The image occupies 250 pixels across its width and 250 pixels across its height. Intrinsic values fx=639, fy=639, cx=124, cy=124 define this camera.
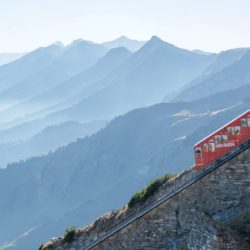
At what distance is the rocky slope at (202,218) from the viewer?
3859cm

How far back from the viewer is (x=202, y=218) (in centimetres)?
4056

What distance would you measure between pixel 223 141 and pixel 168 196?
5692 millimetres

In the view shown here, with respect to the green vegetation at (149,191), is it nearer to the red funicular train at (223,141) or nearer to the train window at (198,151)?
the red funicular train at (223,141)

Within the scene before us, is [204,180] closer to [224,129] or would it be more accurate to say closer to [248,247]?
[224,129]

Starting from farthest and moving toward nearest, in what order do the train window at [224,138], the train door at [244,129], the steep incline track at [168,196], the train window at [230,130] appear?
the train window at [224,138] < the train window at [230,130] < the train door at [244,129] < the steep incline track at [168,196]

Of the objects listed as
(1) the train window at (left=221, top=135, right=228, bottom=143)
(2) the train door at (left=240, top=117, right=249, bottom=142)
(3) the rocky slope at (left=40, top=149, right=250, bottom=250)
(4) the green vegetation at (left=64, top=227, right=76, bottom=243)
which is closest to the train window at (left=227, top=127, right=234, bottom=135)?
(1) the train window at (left=221, top=135, right=228, bottom=143)

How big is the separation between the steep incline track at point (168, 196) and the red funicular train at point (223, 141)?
0.80 m

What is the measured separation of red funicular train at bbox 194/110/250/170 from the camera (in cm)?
4447

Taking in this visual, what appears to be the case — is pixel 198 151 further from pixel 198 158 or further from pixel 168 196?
pixel 168 196

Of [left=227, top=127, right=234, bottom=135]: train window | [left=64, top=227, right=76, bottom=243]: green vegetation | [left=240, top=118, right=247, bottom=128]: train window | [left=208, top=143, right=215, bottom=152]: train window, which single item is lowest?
[left=64, top=227, right=76, bottom=243]: green vegetation

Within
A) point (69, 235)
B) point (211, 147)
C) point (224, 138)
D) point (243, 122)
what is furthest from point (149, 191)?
point (243, 122)

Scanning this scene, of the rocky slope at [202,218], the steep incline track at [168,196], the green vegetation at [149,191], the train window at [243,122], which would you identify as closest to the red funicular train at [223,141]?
the train window at [243,122]

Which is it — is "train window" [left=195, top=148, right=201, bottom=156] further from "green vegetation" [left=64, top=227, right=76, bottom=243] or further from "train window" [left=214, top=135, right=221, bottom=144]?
"green vegetation" [left=64, top=227, right=76, bottom=243]

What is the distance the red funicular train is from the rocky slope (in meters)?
1.52
